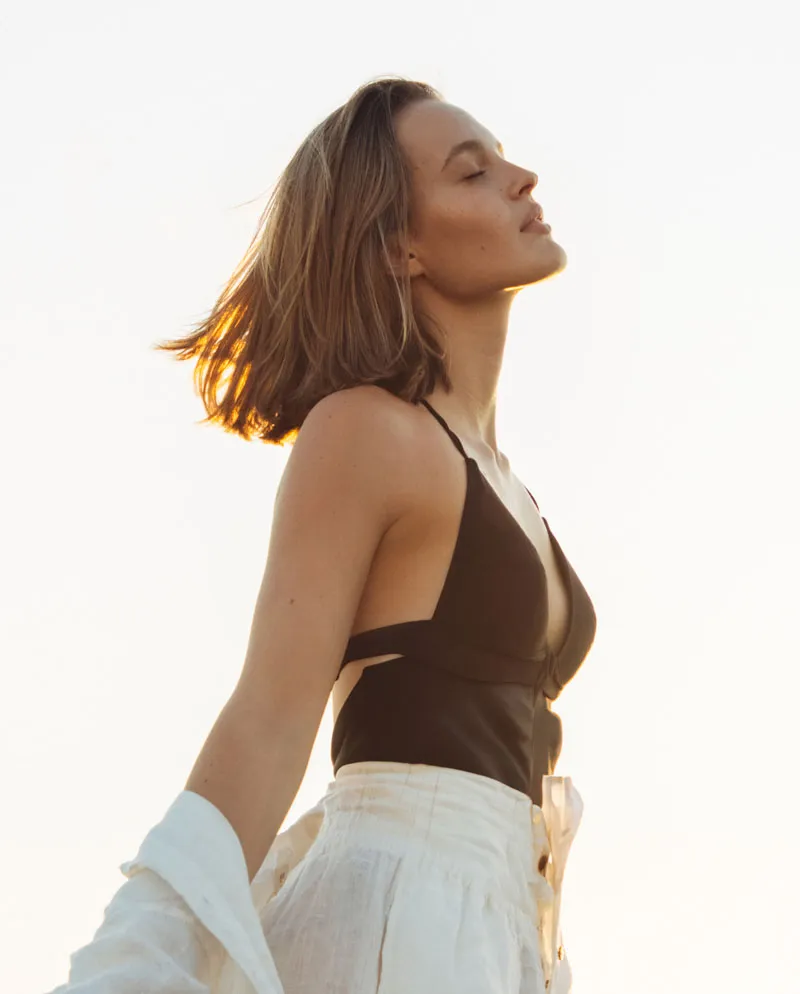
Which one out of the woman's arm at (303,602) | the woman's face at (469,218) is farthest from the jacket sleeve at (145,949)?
the woman's face at (469,218)

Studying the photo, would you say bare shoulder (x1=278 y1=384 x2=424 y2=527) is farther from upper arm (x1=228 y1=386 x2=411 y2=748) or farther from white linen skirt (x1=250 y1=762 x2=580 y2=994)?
white linen skirt (x1=250 y1=762 x2=580 y2=994)

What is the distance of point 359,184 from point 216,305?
0.40 m

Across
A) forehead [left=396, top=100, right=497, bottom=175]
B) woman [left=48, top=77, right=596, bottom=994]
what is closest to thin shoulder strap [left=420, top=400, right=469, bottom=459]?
woman [left=48, top=77, right=596, bottom=994]

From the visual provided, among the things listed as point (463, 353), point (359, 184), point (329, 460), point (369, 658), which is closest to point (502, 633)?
point (369, 658)

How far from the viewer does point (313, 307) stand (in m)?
2.95

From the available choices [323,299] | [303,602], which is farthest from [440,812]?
[323,299]

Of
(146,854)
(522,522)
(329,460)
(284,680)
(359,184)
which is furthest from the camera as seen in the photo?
(359,184)

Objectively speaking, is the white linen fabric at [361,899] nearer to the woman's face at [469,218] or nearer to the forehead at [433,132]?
the woman's face at [469,218]

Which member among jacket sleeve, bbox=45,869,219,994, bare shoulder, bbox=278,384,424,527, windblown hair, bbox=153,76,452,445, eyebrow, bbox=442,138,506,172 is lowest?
jacket sleeve, bbox=45,869,219,994

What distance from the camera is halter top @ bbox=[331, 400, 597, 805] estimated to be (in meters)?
2.44

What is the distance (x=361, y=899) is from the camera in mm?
2293

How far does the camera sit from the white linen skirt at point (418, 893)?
7.30 feet

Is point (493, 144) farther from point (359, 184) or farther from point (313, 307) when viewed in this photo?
point (313, 307)

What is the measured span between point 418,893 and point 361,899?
0.29 feet
